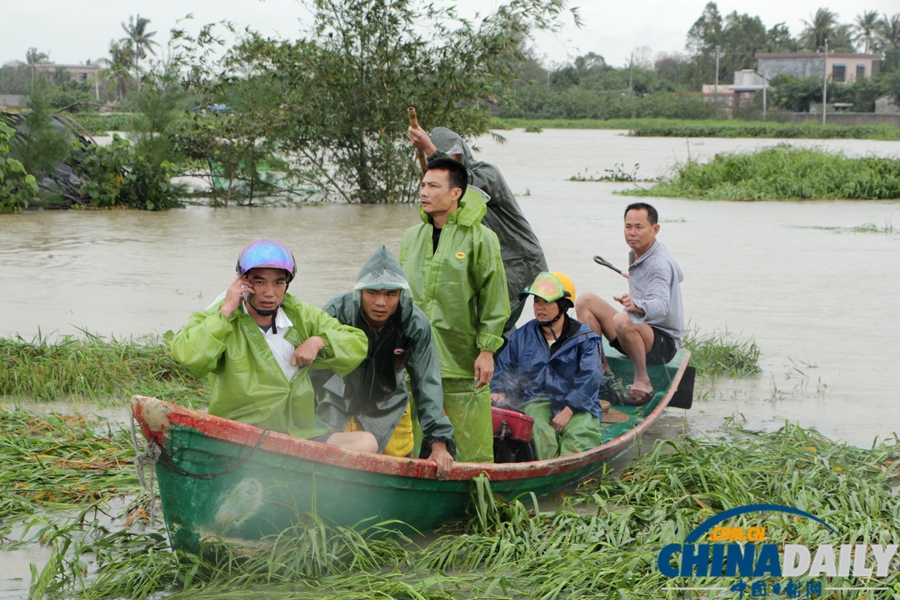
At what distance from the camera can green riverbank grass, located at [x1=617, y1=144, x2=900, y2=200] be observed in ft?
69.0

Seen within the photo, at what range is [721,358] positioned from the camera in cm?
770

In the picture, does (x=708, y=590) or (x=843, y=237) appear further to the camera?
(x=843, y=237)

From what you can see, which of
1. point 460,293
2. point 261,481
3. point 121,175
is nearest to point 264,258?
point 261,481

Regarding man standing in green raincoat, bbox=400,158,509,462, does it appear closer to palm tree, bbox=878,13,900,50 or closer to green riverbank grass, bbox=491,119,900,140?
green riverbank grass, bbox=491,119,900,140

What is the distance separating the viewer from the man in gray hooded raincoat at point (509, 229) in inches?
212

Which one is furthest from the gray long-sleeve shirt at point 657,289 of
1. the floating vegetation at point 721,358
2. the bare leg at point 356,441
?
the bare leg at point 356,441

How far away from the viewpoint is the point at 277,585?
140 inches

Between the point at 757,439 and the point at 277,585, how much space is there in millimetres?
3388

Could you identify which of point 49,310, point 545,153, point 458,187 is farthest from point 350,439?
point 545,153

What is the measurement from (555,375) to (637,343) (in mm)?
922

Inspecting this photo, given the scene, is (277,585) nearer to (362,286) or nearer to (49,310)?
(362,286)

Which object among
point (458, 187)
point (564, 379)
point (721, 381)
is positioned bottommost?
point (721, 381)

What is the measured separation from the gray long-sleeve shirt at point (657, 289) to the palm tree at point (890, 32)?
3779 inches

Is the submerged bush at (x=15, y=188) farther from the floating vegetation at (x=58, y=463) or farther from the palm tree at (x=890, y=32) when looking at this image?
the palm tree at (x=890, y=32)
